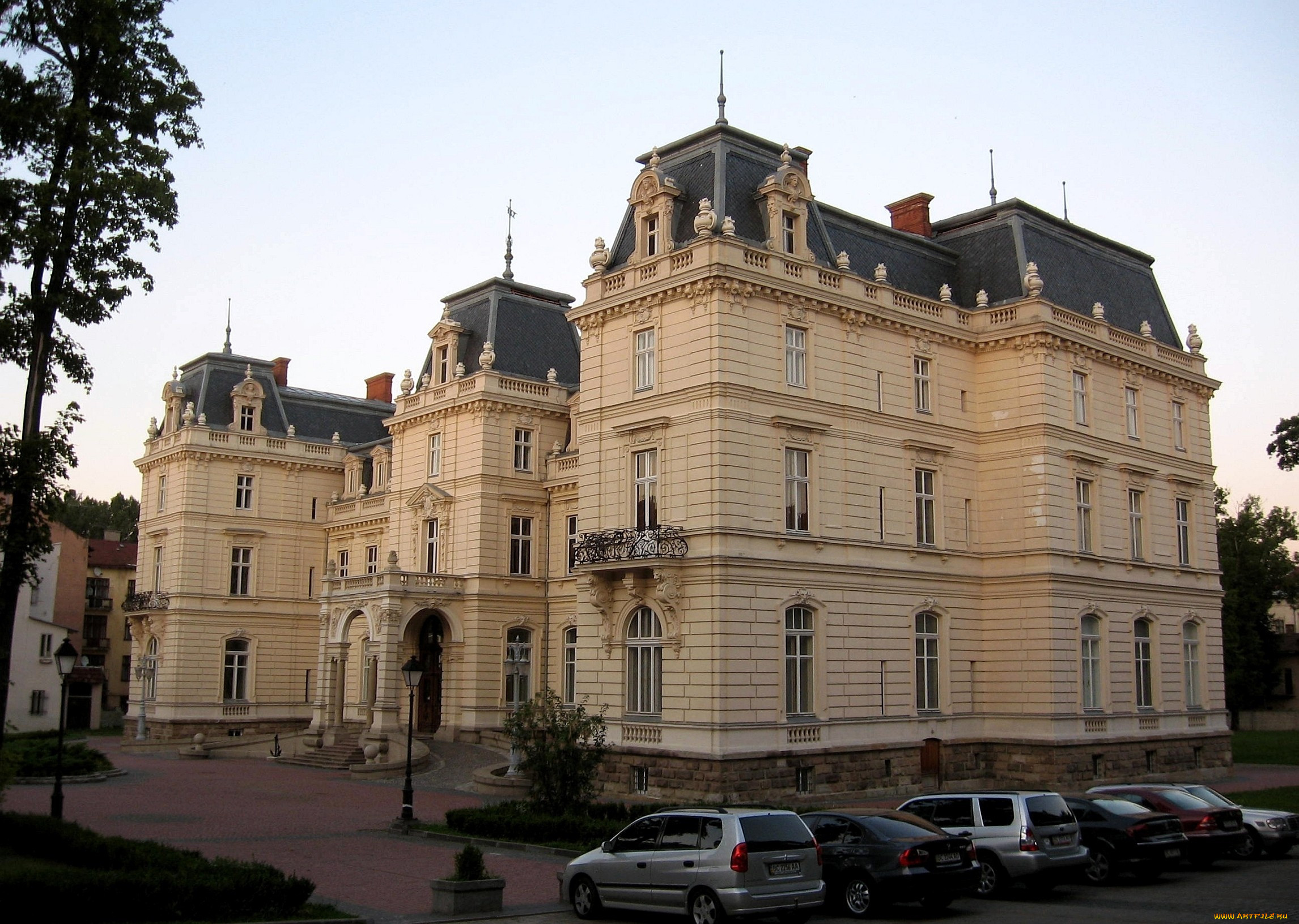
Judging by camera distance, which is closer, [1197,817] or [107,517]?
[1197,817]

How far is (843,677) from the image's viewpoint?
113 ft

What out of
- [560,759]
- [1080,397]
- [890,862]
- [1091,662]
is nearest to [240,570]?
[560,759]

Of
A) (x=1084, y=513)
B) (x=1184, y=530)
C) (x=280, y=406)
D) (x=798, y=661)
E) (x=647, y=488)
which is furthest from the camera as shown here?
(x=280, y=406)

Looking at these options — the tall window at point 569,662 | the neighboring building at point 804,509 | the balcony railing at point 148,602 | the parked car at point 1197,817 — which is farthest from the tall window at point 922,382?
the balcony railing at point 148,602

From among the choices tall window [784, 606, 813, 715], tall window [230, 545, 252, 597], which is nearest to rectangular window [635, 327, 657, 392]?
tall window [784, 606, 813, 715]

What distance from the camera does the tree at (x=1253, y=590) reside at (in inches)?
2840

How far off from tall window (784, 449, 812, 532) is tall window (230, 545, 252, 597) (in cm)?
3399

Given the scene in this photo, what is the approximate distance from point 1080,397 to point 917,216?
9042 mm

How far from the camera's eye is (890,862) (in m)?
18.7

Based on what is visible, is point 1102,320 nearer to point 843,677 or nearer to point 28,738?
point 843,677

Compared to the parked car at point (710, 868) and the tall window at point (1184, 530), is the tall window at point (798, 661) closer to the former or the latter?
the parked car at point (710, 868)

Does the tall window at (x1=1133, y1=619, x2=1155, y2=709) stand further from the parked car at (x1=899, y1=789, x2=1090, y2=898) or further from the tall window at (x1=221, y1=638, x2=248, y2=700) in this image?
the tall window at (x1=221, y1=638, x2=248, y2=700)

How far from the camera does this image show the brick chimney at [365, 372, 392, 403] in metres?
68.8

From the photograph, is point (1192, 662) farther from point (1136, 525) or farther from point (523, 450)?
point (523, 450)
